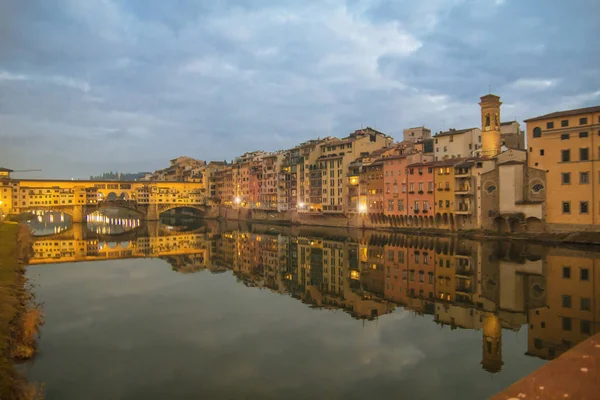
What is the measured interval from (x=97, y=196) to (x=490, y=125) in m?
70.5

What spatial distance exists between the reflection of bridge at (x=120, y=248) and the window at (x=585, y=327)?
2682 centimetres

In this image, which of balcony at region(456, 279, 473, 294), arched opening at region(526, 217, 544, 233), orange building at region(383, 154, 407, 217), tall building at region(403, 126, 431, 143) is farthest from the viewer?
tall building at region(403, 126, 431, 143)

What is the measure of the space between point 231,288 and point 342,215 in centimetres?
3923

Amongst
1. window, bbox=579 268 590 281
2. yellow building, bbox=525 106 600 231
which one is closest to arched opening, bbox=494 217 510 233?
yellow building, bbox=525 106 600 231

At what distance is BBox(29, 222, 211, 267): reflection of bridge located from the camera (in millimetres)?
38969

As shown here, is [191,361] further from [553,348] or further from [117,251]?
[117,251]

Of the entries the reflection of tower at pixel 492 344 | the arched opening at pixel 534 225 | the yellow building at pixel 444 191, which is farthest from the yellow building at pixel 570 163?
the reflection of tower at pixel 492 344

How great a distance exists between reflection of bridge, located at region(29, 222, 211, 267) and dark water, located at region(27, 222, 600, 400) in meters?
1.36

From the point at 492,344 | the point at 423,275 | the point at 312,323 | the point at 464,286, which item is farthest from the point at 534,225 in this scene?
the point at 312,323

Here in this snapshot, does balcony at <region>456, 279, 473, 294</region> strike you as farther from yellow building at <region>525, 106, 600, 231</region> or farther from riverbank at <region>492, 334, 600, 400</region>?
yellow building at <region>525, 106, 600, 231</region>

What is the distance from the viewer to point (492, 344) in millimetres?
15766

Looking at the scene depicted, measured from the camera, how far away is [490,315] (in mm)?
19297

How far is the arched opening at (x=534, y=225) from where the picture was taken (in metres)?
41.9

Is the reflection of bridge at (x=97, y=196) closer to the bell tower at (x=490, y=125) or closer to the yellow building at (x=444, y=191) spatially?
the yellow building at (x=444, y=191)
